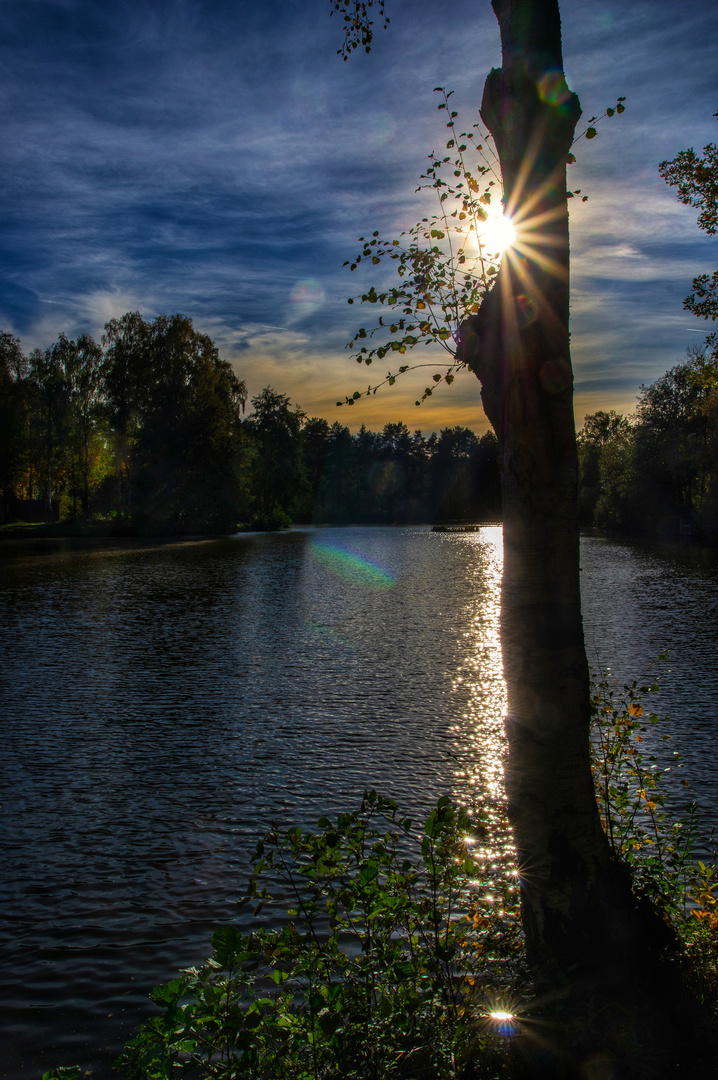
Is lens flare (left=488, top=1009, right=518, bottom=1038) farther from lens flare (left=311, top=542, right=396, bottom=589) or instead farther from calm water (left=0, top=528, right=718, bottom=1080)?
lens flare (left=311, top=542, right=396, bottom=589)

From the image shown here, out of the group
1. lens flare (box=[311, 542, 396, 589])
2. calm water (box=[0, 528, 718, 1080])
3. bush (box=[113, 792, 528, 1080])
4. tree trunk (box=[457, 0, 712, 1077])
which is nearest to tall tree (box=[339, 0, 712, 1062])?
tree trunk (box=[457, 0, 712, 1077])

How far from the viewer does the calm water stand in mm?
5316

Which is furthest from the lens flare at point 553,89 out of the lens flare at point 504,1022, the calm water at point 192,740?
the calm water at point 192,740

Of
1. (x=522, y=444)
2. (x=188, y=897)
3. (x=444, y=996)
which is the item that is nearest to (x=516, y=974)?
(x=444, y=996)

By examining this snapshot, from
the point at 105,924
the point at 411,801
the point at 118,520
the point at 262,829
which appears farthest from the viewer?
the point at 118,520

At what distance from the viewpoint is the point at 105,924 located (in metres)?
5.69

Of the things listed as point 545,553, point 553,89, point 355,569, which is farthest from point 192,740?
point 355,569

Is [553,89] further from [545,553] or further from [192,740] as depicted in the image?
[192,740]

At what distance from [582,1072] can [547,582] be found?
82.0 inches

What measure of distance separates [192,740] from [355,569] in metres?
27.1

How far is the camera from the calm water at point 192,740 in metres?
5.32

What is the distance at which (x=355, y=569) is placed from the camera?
3709 cm

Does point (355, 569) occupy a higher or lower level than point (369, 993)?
lower

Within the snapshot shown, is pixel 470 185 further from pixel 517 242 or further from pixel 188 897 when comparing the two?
pixel 188 897
